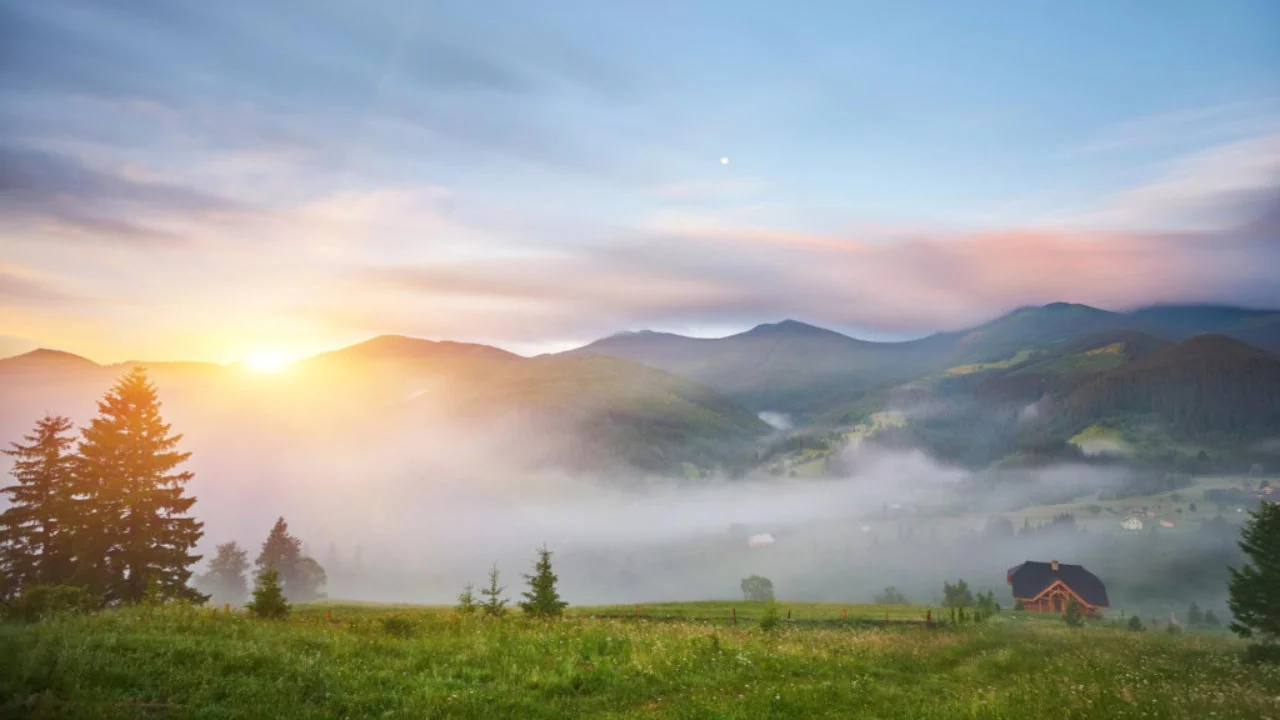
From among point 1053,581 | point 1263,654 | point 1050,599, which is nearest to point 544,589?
point 1263,654

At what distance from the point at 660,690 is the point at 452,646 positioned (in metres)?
6.04

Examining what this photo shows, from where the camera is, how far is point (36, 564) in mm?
44344

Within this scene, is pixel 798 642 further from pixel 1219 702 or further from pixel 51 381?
pixel 51 381

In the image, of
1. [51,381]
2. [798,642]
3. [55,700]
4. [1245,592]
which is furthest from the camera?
[51,381]

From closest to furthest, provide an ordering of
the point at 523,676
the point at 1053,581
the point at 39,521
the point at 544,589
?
the point at 523,676 → the point at 544,589 → the point at 39,521 → the point at 1053,581

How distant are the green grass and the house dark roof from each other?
177 meters

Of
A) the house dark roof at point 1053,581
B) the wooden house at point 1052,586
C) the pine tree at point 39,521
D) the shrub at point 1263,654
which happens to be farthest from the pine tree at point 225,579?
the house dark roof at point 1053,581

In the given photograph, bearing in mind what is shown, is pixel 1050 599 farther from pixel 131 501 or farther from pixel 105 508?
pixel 105 508

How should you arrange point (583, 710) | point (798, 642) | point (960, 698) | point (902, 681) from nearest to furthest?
point (583, 710), point (960, 698), point (902, 681), point (798, 642)

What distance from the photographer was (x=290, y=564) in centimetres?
14800

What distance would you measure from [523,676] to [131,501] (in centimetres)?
4279

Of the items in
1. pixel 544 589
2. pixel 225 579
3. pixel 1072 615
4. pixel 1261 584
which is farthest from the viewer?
pixel 225 579

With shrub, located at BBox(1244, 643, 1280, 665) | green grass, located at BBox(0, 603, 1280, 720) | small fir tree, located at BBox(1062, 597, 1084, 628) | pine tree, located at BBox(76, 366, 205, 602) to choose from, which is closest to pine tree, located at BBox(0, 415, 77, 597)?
pine tree, located at BBox(76, 366, 205, 602)

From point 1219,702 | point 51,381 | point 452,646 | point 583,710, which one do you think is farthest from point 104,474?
point 1219,702
